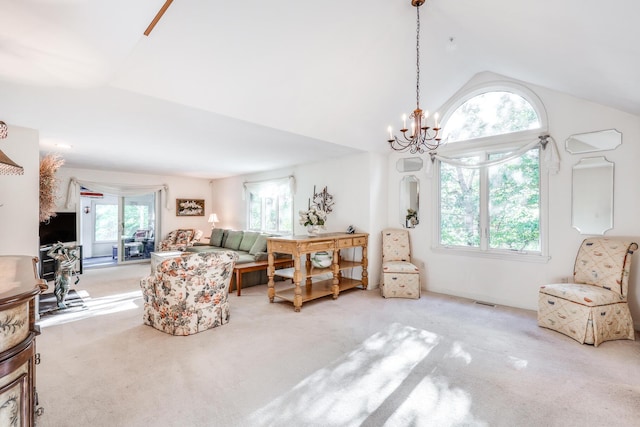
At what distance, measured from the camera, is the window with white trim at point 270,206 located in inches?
264

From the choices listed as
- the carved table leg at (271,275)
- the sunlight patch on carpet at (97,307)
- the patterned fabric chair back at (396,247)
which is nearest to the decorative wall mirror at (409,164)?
the patterned fabric chair back at (396,247)

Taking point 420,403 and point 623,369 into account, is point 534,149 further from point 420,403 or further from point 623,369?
point 420,403

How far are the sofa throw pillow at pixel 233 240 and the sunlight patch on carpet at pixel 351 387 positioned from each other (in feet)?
13.9

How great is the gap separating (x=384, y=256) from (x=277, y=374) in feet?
9.82

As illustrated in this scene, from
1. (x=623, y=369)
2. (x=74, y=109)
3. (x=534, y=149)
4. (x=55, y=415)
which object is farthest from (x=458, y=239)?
(x=74, y=109)

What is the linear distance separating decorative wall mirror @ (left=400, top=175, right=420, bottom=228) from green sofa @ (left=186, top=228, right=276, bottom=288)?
255 cm

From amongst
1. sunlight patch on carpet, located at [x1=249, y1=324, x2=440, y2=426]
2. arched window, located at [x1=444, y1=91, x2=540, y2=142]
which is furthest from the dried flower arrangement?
arched window, located at [x1=444, y1=91, x2=540, y2=142]

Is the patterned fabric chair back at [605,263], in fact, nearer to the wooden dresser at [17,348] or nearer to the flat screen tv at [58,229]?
the wooden dresser at [17,348]

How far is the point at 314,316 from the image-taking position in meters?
3.66

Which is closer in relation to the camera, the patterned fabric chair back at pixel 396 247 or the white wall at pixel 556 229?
the white wall at pixel 556 229

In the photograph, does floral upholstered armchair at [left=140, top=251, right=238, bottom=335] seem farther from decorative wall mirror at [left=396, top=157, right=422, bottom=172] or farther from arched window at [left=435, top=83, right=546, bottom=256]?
arched window at [left=435, top=83, right=546, bottom=256]

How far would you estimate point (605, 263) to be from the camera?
124 inches

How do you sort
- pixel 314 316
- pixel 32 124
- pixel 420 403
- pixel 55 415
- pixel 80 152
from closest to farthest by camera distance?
pixel 55 415 < pixel 420 403 < pixel 32 124 < pixel 314 316 < pixel 80 152

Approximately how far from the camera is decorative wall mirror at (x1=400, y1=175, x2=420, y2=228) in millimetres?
4945
